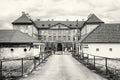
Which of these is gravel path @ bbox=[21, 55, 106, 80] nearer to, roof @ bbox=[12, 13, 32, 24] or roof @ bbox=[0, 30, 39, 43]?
roof @ bbox=[0, 30, 39, 43]

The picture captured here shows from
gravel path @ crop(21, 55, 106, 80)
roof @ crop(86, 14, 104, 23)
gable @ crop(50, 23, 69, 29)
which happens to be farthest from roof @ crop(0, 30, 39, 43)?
gable @ crop(50, 23, 69, 29)

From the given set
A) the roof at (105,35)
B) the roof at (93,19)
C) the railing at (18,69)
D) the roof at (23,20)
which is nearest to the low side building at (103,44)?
the roof at (105,35)

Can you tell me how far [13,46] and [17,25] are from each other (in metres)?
37.3

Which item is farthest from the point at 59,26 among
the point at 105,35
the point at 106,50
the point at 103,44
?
the point at 106,50

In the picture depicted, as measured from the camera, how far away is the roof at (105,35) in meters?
35.8

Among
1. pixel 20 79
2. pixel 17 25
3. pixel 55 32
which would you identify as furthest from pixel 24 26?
pixel 20 79

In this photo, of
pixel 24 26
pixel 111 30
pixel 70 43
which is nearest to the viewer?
pixel 111 30

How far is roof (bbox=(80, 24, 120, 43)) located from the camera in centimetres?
3581

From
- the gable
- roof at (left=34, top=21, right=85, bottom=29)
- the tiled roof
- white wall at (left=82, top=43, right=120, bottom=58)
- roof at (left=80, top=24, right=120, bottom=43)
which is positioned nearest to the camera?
white wall at (left=82, top=43, right=120, bottom=58)

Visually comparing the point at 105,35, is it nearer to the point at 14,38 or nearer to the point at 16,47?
the point at 16,47

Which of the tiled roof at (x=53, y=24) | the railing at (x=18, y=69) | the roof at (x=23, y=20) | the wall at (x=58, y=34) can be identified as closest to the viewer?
the railing at (x=18, y=69)

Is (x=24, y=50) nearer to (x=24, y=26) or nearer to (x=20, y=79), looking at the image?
(x=20, y=79)

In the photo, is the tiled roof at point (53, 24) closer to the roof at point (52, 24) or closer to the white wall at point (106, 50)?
the roof at point (52, 24)

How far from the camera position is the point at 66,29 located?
81000mm
